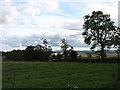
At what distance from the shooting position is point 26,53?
54.1m

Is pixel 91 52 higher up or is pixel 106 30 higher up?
pixel 106 30

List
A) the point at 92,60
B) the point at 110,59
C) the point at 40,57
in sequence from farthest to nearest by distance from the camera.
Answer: the point at 40,57 → the point at 92,60 → the point at 110,59

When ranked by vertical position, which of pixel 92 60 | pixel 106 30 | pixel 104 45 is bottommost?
pixel 92 60

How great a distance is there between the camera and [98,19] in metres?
51.2

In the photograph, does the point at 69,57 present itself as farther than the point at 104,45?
Yes

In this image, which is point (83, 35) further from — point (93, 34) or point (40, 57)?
point (40, 57)

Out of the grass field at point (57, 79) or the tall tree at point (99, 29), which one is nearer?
the grass field at point (57, 79)

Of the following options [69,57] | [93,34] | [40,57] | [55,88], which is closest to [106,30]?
[93,34]

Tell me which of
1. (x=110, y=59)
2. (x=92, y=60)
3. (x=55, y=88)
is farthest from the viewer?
(x=92, y=60)

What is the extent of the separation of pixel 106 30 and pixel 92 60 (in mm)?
7182

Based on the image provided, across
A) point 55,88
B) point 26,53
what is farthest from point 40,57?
point 55,88

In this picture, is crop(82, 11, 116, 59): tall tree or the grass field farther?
crop(82, 11, 116, 59): tall tree

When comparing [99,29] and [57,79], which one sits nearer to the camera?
[57,79]

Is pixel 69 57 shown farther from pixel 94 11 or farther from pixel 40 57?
pixel 94 11
